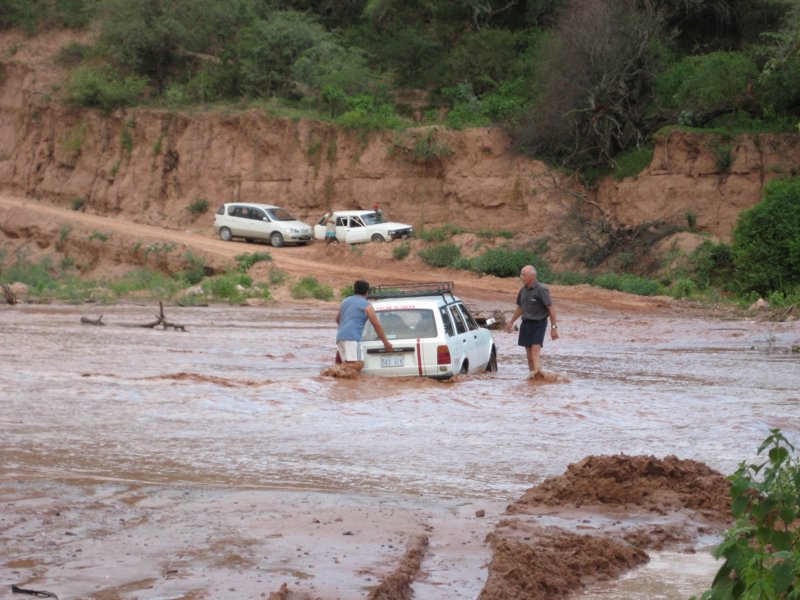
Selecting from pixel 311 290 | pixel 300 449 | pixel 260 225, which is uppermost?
pixel 260 225

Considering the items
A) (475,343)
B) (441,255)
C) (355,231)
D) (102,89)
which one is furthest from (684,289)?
(102,89)

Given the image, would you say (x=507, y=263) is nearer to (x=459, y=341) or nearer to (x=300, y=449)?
(x=459, y=341)

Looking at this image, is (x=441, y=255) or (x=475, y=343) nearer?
(x=475, y=343)

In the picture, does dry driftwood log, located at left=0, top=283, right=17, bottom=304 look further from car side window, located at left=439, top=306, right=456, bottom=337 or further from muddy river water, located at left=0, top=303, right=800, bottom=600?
car side window, located at left=439, top=306, right=456, bottom=337

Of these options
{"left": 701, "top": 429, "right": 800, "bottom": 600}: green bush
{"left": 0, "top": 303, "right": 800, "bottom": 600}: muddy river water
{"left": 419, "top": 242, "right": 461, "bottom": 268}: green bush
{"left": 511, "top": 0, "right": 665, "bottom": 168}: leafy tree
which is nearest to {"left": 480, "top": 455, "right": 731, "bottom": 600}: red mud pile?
{"left": 0, "top": 303, "right": 800, "bottom": 600}: muddy river water

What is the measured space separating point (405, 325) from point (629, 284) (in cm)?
2029

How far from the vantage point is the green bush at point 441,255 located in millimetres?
39219

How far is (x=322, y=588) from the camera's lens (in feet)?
21.1

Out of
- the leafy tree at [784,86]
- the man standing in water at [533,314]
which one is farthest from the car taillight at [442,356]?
the leafy tree at [784,86]

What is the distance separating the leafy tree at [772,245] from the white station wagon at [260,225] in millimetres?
16351

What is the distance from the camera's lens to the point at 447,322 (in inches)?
615

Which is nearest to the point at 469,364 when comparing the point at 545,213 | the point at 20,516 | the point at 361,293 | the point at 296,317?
the point at 361,293

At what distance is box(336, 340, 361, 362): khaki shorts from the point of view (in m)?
15.2

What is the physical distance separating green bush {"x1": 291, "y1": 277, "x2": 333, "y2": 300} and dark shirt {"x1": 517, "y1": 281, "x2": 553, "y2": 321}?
1841 cm
